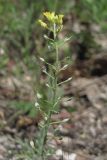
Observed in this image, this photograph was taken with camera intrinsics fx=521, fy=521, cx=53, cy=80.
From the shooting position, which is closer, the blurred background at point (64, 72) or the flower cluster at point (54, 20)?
the flower cluster at point (54, 20)

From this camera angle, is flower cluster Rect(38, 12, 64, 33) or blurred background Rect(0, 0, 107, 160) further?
blurred background Rect(0, 0, 107, 160)

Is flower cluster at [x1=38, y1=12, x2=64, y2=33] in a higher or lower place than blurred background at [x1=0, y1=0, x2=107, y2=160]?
lower

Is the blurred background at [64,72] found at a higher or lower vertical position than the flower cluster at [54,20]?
higher

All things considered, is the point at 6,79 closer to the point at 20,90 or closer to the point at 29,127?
the point at 20,90

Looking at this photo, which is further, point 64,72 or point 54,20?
point 64,72

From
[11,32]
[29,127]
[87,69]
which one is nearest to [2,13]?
[11,32]

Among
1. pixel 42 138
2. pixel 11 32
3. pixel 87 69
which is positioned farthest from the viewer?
pixel 87 69

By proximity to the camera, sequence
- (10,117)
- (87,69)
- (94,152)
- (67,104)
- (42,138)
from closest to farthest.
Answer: (42,138) → (94,152) → (10,117) → (67,104) → (87,69)

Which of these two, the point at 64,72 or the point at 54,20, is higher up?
the point at 64,72
